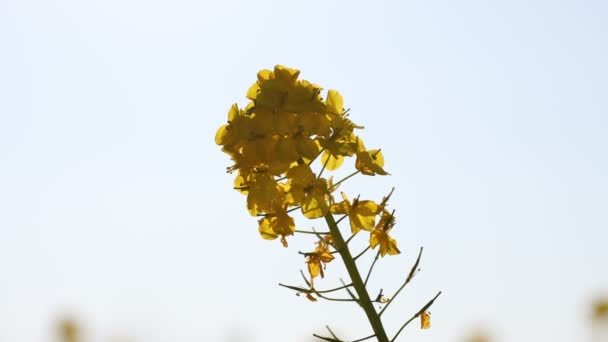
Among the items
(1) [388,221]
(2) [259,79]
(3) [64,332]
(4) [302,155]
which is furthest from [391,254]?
(3) [64,332]

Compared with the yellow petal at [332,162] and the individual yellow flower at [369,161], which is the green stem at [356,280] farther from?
the yellow petal at [332,162]

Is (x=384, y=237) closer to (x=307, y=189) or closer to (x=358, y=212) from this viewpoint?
(x=358, y=212)

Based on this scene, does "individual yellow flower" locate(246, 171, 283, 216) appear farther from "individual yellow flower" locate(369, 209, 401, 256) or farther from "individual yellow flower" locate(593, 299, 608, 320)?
"individual yellow flower" locate(593, 299, 608, 320)

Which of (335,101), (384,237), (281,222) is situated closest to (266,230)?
(281,222)

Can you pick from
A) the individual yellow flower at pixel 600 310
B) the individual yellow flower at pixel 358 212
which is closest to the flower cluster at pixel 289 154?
the individual yellow flower at pixel 358 212

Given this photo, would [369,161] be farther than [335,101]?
No

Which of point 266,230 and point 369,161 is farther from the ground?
point 369,161
